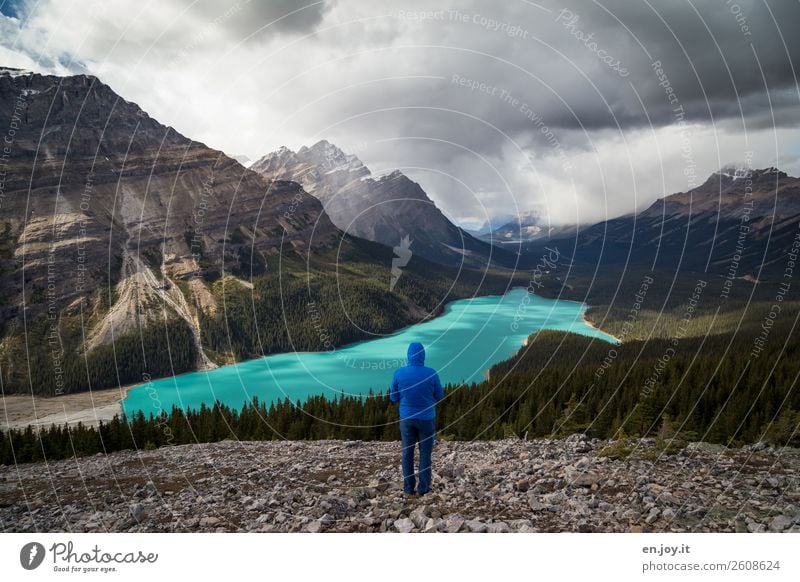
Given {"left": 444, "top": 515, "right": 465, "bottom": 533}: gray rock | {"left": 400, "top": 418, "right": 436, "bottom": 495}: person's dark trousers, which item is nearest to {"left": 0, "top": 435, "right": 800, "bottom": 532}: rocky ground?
{"left": 444, "top": 515, "right": 465, "bottom": 533}: gray rock

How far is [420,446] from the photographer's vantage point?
29.5 ft

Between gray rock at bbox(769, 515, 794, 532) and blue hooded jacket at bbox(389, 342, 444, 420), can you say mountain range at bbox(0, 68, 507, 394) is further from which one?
gray rock at bbox(769, 515, 794, 532)

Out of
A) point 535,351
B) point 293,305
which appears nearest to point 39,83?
point 293,305

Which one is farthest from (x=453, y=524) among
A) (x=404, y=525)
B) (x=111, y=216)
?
(x=111, y=216)

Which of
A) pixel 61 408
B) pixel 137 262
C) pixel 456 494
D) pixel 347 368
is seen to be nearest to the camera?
pixel 456 494

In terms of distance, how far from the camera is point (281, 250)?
172750mm

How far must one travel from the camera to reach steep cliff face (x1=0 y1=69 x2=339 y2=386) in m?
113

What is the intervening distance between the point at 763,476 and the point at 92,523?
14.1m

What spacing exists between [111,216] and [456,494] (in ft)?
518

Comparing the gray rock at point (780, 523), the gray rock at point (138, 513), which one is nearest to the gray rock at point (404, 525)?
the gray rock at point (138, 513)

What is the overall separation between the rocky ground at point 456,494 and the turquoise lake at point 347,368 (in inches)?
1856

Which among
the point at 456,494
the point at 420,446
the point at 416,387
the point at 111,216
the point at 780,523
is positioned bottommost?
the point at 780,523

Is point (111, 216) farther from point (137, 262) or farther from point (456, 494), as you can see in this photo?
point (456, 494)

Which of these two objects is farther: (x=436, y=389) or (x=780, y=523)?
(x=436, y=389)
